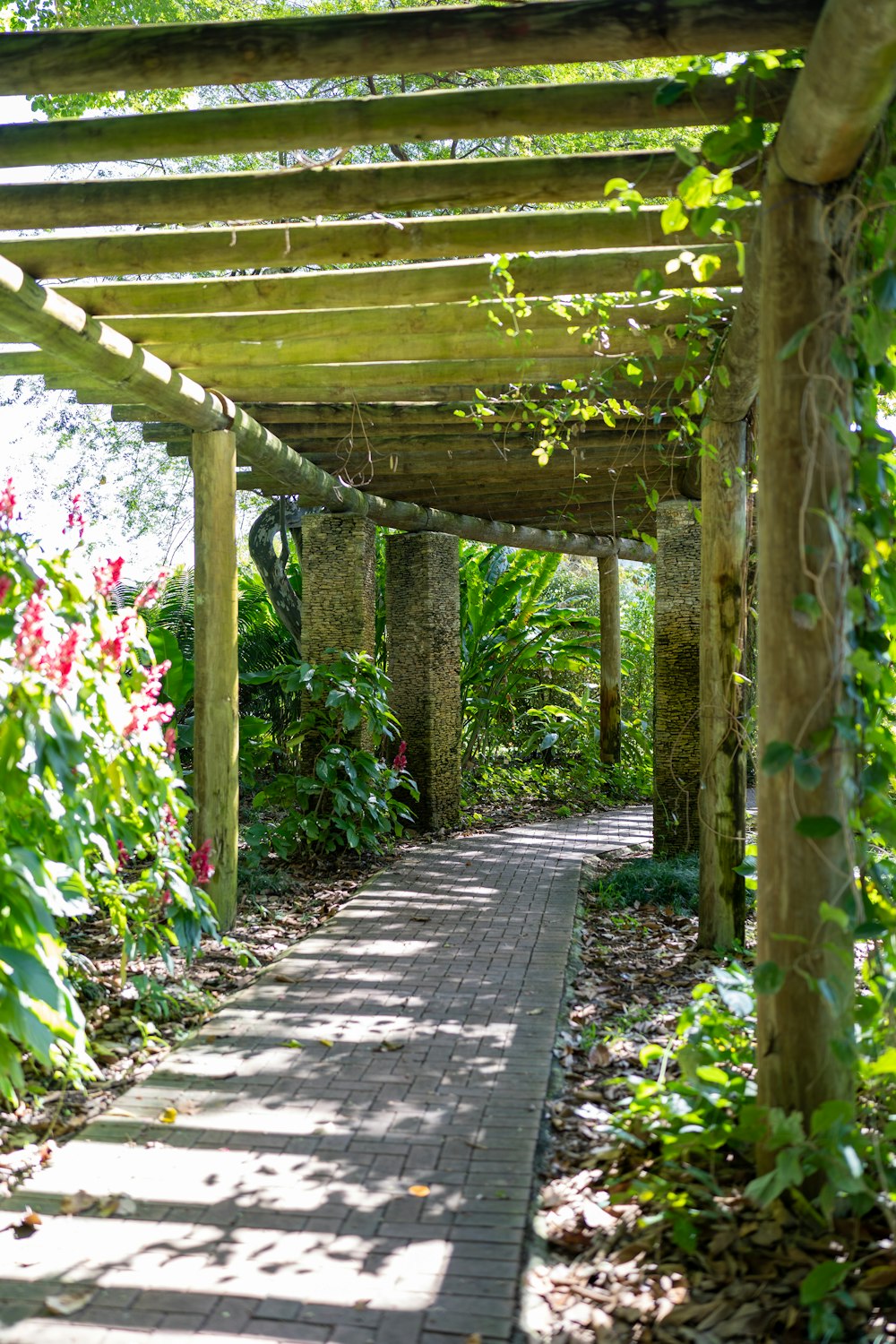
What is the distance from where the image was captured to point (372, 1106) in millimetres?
4055

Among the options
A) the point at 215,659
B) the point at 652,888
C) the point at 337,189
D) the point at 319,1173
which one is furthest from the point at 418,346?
the point at 652,888

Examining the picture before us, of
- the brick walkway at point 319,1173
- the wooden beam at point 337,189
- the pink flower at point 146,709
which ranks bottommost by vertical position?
the brick walkway at point 319,1173

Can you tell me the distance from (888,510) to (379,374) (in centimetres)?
373

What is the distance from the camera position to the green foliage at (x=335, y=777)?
846 centimetres

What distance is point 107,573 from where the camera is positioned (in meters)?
4.02

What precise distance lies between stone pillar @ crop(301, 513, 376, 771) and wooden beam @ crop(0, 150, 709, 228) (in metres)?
5.44

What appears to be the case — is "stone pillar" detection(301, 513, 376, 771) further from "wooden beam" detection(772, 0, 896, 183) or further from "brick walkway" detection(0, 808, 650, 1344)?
"wooden beam" detection(772, 0, 896, 183)

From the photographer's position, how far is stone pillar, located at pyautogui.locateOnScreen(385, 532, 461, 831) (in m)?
10.9

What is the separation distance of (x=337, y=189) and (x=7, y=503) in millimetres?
1529

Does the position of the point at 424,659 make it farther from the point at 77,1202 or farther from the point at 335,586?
the point at 77,1202

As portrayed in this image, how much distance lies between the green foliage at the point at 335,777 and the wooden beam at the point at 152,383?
137 centimetres

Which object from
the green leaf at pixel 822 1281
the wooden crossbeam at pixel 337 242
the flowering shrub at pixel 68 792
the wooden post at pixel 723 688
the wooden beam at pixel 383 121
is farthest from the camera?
the wooden post at pixel 723 688

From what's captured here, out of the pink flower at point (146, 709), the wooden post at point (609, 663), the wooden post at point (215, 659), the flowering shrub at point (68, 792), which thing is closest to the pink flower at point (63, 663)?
the flowering shrub at point (68, 792)

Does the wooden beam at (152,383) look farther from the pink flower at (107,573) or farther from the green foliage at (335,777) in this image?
the green foliage at (335,777)
